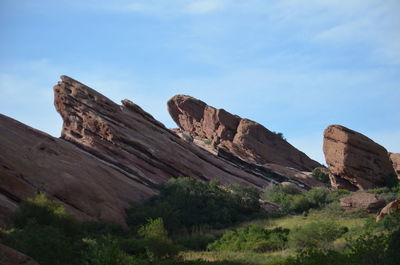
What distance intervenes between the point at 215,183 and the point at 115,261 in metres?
27.6

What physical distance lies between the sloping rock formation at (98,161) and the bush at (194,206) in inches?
45.7

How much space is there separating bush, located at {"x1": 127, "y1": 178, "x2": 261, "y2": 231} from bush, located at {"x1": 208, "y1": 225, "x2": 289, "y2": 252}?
4.78 meters

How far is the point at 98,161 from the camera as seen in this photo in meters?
42.1

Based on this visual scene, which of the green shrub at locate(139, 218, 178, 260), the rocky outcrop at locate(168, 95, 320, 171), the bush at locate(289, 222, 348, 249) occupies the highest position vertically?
the rocky outcrop at locate(168, 95, 320, 171)

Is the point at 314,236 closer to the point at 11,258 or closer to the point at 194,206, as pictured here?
the point at 194,206

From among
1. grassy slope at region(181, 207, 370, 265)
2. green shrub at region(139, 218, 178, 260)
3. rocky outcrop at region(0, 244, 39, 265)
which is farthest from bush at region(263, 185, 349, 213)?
rocky outcrop at region(0, 244, 39, 265)

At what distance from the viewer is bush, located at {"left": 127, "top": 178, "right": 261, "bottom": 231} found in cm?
3484

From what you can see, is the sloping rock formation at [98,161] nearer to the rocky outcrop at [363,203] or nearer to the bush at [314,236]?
the bush at [314,236]

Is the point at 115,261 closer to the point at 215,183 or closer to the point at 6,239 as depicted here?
the point at 6,239

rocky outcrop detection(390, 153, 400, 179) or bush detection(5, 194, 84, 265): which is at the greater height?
rocky outcrop detection(390, 153, 400, 179)

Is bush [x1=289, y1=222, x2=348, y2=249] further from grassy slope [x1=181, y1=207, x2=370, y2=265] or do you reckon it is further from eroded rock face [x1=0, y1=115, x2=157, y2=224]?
eroded rock face [x1=0, y1=115, x2=157, y2=224]

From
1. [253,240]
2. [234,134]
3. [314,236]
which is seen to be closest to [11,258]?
[314,236]

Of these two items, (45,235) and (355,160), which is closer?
(45,235)

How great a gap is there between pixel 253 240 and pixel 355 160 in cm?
2536
